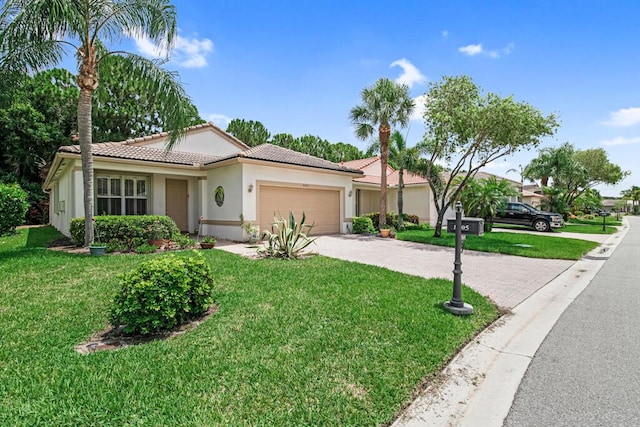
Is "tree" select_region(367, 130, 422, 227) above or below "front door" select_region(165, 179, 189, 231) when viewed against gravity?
above

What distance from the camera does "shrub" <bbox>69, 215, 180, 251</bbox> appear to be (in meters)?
9.88

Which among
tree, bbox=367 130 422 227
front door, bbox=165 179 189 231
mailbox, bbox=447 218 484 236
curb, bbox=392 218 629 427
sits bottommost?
curb, bbox=392 218 629 427

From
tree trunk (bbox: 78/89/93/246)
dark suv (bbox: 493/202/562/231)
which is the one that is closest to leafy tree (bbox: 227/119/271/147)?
tree trunk (bbox: 78/89/93/246)

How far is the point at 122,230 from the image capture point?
1008cm

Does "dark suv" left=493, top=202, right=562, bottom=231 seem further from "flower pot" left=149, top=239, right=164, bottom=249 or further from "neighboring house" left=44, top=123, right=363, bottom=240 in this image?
"flower pot" left=149, top=239, right=164, bottom=249

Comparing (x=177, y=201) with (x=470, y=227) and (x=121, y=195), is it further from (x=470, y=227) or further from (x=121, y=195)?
(x=470, y=227)

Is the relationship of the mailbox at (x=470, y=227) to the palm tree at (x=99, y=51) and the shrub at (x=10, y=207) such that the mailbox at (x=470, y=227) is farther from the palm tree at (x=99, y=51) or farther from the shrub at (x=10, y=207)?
the shrub at (x=10, y=207)

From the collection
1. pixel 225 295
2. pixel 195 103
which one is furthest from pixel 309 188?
pixel 225 295

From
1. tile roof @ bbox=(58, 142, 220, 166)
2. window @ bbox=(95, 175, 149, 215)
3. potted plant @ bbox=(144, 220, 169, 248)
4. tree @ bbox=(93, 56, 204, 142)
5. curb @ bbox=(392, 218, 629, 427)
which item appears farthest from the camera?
tree @ bbox=(93, 56, 204, 142)

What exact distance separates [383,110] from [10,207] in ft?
59.0

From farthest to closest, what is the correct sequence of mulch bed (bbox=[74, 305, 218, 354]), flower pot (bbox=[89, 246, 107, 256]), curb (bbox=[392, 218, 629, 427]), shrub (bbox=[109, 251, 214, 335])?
flower pot (bbox=[89, 246, 107, 256]) < shrub (bbox=[109, 251, 214, 335]) < mulch bed (bbox=[74, 305, 218, 354]) < curb (bbox=[392, 218, 629, 427])

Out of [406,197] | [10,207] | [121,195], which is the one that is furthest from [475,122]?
[10,207]

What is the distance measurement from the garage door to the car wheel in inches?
564

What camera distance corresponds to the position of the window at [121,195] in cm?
1324
